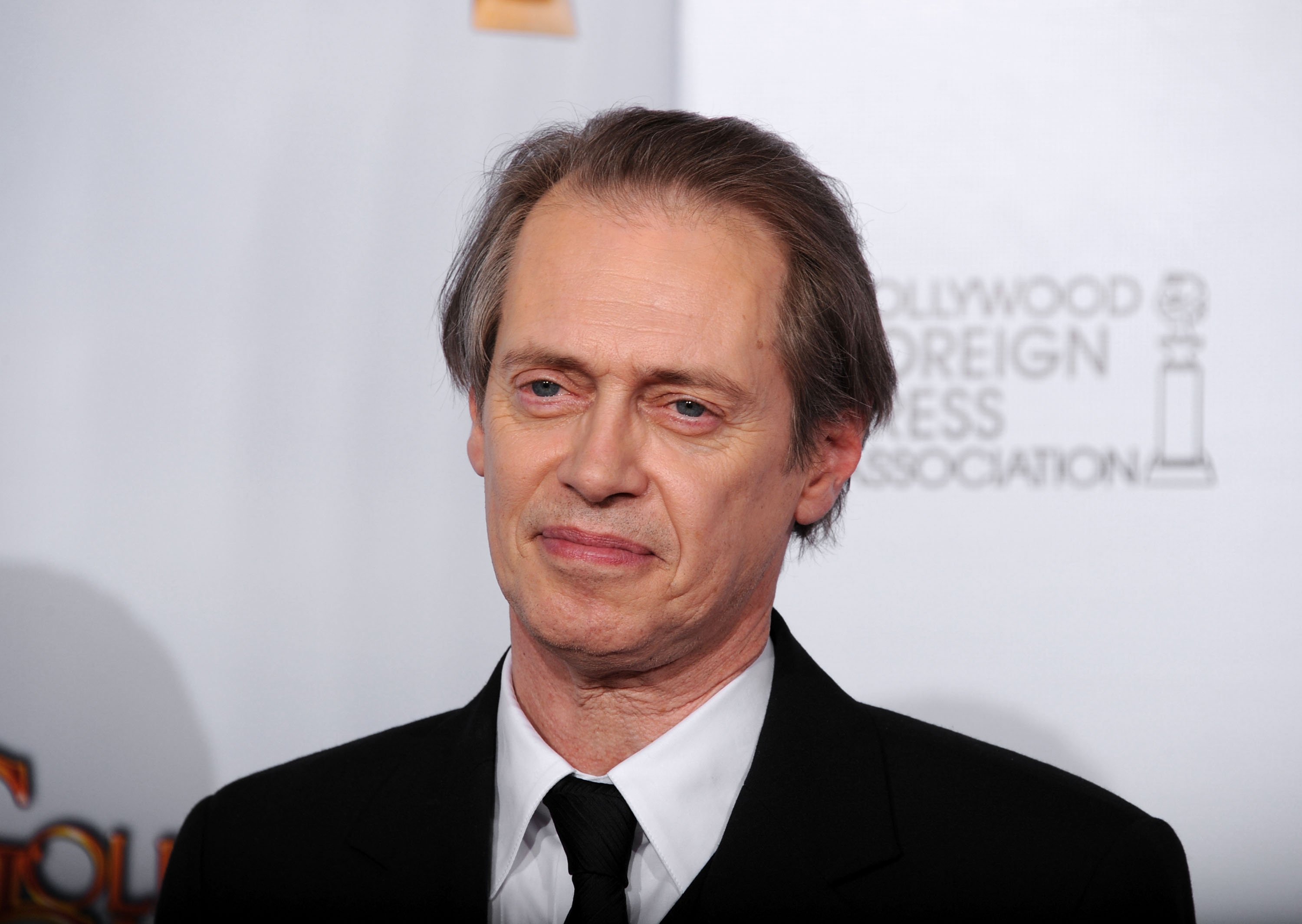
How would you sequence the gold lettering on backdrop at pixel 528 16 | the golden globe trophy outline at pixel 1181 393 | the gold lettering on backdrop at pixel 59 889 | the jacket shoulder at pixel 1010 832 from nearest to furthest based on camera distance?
the jacket shoulder at pixel 1010 832, the golden globe trophy outline at pixel 1181 393, the gold lettering on backdrop at pixel 59 889, the gold lettering on backdrop at pixel 528 16

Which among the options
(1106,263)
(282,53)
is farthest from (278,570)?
(1106,263)

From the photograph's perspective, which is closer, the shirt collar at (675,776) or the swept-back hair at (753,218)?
the shirt collar at (675,776)

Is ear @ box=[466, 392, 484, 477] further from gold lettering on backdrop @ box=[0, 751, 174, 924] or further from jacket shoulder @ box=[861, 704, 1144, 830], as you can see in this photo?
gold lettering on backdrop @ box=[0, 751, 174, 924]

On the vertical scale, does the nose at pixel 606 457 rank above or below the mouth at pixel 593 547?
above

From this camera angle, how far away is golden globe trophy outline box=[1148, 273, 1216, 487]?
9.46ft

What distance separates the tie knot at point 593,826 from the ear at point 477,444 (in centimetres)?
48

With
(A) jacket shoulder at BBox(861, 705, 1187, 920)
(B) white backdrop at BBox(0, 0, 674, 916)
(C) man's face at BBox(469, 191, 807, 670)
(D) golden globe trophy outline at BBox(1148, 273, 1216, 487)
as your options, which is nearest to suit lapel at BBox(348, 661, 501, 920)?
(C) man's face at BBox(469, 191, 807, 670)

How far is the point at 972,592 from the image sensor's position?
2961 mm

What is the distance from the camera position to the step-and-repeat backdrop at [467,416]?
9.52 feet

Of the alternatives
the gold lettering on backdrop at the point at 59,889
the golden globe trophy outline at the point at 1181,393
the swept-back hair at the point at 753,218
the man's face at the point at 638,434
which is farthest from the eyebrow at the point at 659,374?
the gold lettering on backdrop at the point at 59,889

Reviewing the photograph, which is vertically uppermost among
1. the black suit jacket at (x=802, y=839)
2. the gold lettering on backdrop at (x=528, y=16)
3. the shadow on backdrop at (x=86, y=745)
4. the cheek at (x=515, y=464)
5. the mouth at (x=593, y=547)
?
the gold lettering on backdrop at (x=528, y=16)

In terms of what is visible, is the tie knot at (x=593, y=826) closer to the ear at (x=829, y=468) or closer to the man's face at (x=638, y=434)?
the man's face at (x=638, y=434)

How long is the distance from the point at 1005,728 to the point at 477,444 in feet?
5.38

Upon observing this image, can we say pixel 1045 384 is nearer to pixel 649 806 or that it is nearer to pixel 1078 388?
pixel 1078 388
